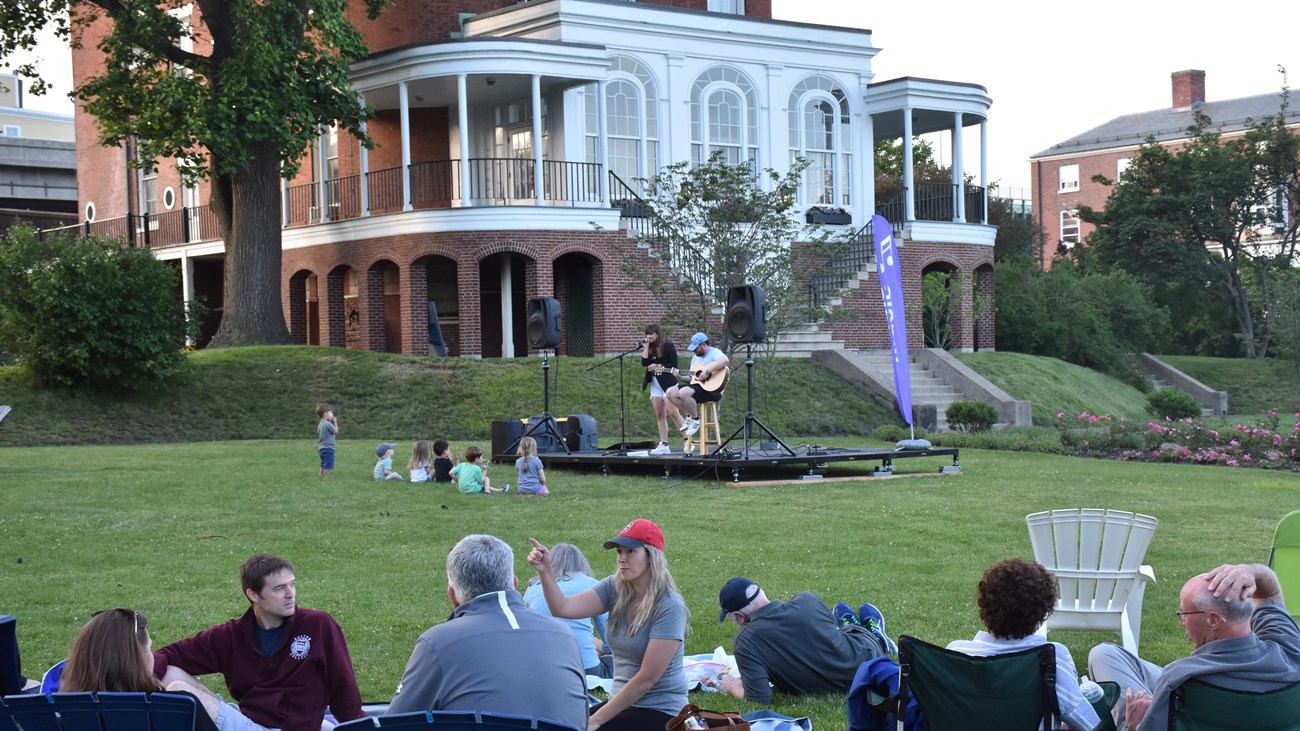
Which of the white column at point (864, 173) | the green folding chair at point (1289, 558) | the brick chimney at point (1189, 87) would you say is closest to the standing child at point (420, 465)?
the green folding chair at point (1289, 558)

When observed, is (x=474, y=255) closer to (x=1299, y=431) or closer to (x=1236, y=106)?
(x=1299, y=431)

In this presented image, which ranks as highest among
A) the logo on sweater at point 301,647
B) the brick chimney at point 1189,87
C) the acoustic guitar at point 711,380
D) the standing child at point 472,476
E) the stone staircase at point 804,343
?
the brick chimney at point 1189,87

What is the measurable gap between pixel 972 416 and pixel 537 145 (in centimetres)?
1076

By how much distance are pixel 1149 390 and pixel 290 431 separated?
2300 centimetres

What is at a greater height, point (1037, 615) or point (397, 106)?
point (397, 106)

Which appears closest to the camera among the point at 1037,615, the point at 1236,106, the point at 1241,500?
the point at 1037,615

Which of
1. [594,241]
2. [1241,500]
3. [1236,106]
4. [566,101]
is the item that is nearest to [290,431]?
[594,241]

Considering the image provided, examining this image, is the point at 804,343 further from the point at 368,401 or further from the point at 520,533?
the point at 520,533

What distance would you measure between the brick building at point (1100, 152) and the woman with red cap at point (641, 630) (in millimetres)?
60059

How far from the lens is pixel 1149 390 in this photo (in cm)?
3672

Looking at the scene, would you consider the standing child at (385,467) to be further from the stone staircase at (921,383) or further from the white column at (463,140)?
the stone staircase at (921,383)

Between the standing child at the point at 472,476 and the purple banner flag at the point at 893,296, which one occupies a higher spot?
the purple banner flag at the point at 893,296

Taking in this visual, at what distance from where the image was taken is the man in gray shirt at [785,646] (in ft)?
23.1

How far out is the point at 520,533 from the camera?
503 inches
